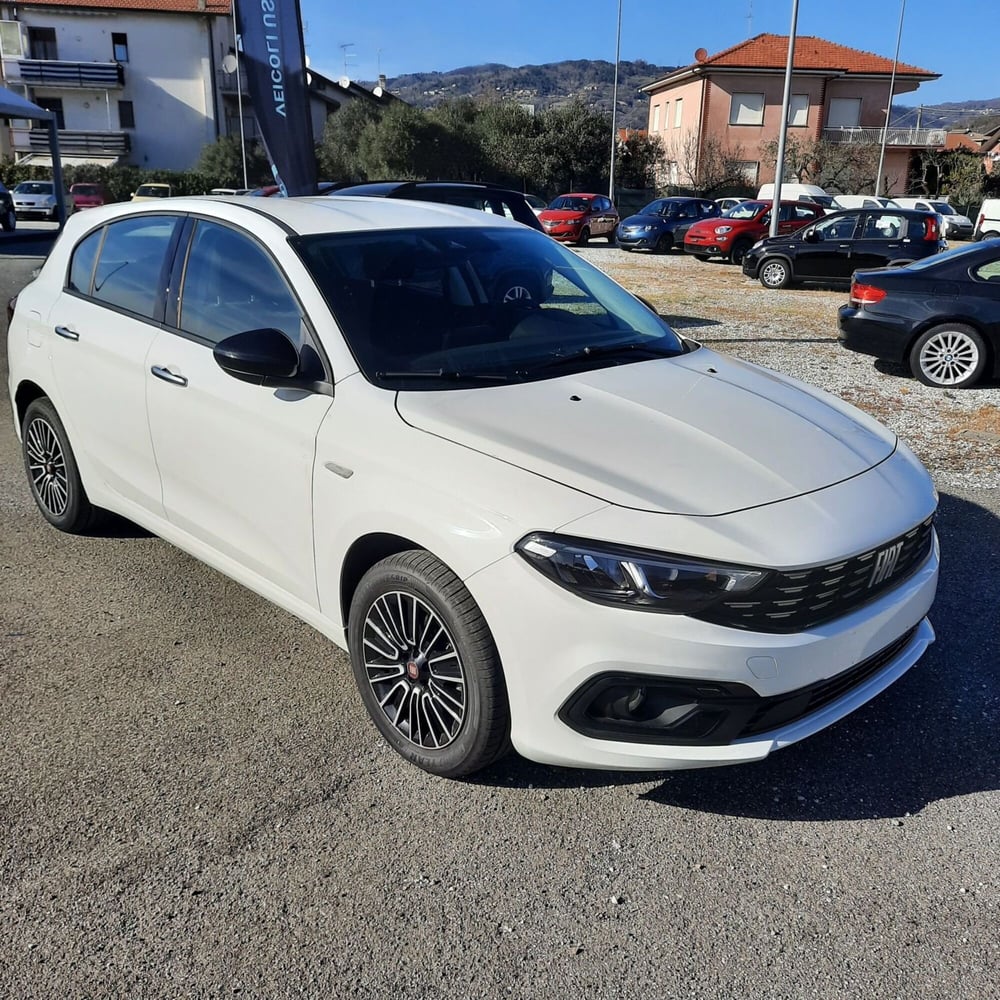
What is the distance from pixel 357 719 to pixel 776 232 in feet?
71.3

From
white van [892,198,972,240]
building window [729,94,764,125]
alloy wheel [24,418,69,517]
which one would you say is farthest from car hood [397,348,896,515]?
building window [729,94,764,125]

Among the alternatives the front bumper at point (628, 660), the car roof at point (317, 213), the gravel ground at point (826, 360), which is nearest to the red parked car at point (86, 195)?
the gravel ground at point (826, 360)

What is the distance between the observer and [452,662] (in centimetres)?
279

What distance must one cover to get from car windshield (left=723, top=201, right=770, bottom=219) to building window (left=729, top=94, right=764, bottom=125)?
107ft

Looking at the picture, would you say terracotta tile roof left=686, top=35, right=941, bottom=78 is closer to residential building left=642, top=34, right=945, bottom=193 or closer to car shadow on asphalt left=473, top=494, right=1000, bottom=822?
residential building left=642, top=34, right=945, bottom=193

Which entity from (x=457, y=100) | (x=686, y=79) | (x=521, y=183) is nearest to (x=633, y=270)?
(x=521, y=183)

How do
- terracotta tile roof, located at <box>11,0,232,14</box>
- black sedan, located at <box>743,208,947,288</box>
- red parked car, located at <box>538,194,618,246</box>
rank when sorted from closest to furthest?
black sedan, located at <box>743,208,947,288</box> → red parked car, located at <box>538,194,618,246</box> → terracotta tile roof, located at <box>11,0,232,14</box>

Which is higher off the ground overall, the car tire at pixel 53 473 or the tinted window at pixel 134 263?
the tinted window at pixel 134 263

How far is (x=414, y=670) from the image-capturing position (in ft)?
9.58

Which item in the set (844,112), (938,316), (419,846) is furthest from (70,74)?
(419,846)

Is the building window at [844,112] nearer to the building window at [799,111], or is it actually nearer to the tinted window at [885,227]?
the building window at [799,111]

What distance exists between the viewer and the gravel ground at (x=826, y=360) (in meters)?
6.80

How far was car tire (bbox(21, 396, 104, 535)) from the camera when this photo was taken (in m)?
4.57

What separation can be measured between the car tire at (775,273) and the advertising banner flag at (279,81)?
8902mm
